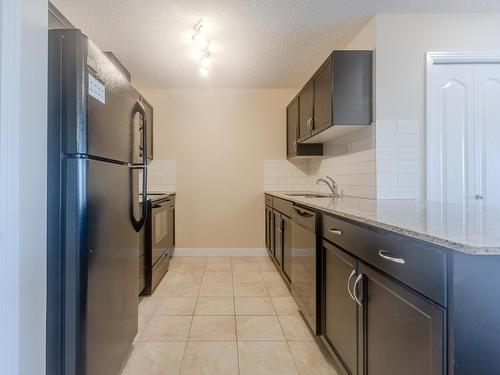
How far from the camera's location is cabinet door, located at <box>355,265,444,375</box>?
0.75 meters

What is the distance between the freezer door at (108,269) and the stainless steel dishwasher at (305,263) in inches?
43.9

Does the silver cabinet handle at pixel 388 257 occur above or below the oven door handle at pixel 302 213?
below

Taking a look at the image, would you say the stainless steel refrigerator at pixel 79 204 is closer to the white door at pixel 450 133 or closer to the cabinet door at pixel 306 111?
the cabinet door at pixel 306 111

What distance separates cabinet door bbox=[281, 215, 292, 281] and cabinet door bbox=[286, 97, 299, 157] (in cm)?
116

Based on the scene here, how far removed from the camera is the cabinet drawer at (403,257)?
0.72 m

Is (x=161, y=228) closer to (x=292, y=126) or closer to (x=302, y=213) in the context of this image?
(x=302, y=213)

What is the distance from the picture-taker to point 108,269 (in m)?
1.28

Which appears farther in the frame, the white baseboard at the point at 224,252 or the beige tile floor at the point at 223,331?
the white baseboard at the point at 224,252

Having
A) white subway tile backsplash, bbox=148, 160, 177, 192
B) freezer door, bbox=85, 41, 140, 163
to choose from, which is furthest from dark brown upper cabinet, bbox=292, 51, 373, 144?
white subway tile backsplash, bbox=148, 160, 177, 192

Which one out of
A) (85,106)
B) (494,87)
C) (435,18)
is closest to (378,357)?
(85,106)

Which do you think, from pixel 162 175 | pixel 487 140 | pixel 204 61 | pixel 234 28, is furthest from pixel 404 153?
pixel 162 175

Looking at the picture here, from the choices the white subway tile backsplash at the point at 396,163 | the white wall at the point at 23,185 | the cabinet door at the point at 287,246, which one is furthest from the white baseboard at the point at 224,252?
the white wall at the point at 23,185

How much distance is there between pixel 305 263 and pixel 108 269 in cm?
124

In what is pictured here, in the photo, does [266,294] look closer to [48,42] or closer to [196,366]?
[196,366]
